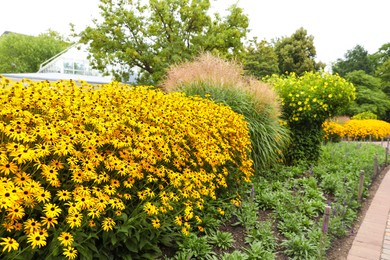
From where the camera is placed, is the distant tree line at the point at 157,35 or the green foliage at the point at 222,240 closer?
the green foliage at the point at 222,240

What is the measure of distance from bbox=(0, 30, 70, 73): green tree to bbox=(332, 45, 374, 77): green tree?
3134cm

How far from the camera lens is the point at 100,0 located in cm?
1476

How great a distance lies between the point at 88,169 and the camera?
1835 mm

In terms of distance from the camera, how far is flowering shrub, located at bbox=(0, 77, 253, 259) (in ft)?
4.86

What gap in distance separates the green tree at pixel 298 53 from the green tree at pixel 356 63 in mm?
9370

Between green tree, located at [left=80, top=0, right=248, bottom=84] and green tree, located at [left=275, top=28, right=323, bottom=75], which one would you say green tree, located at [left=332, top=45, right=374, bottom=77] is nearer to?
green tree, located at [left=275, top=28, right=323, bottom=75]

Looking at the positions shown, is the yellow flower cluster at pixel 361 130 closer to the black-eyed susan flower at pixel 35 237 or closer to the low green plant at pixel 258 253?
the low green plant at pixel 258 253

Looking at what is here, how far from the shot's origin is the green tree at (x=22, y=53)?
1296 inches

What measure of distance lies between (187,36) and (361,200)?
11.6m

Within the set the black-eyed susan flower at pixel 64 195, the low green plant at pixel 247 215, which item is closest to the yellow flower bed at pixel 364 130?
the low green plant at pixel 247 215

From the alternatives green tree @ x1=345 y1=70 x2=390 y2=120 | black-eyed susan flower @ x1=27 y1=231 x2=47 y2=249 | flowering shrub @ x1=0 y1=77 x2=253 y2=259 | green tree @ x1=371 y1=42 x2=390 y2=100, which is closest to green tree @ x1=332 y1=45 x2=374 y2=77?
green tree @ x1=371 y1=42 x2=390 y2=100

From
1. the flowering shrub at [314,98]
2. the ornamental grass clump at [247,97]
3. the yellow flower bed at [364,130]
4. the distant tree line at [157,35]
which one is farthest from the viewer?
the distant tree line at [157,35]

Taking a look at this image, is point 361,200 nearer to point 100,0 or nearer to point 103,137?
point 103,137

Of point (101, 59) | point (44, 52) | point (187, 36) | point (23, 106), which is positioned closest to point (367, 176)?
point (23, 106)
